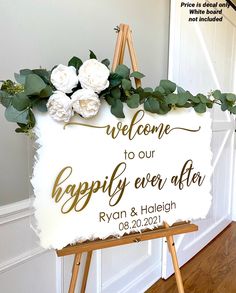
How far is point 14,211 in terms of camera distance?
3.93 ft

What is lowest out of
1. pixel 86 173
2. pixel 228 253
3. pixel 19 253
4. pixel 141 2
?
pixel 228 253

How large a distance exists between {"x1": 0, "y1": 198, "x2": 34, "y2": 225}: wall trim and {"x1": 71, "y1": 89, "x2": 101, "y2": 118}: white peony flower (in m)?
0.45

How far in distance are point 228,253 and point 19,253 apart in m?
1.90

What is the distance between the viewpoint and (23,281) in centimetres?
126

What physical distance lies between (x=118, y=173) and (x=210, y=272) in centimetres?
159

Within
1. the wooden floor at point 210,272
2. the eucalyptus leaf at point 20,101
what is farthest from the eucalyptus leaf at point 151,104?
the wooden floor at point 210,272

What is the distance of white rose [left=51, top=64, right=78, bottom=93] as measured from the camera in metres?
0.88

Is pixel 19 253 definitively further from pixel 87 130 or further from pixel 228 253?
pixel 228 253

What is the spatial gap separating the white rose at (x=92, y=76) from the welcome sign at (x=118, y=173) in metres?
0.11

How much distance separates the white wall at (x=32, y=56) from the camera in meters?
1.15

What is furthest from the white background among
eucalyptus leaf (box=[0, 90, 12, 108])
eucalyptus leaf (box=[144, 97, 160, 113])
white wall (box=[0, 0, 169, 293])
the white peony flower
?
eucalyptus leaf (box=[144, 97, 160, 113])

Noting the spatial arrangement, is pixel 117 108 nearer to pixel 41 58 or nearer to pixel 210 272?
pixel 41 58

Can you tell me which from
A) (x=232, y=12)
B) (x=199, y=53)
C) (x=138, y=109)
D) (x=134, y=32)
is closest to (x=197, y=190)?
(x=138, y=109)

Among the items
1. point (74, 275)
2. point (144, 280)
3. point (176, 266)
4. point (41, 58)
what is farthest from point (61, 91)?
point (144, 280)
